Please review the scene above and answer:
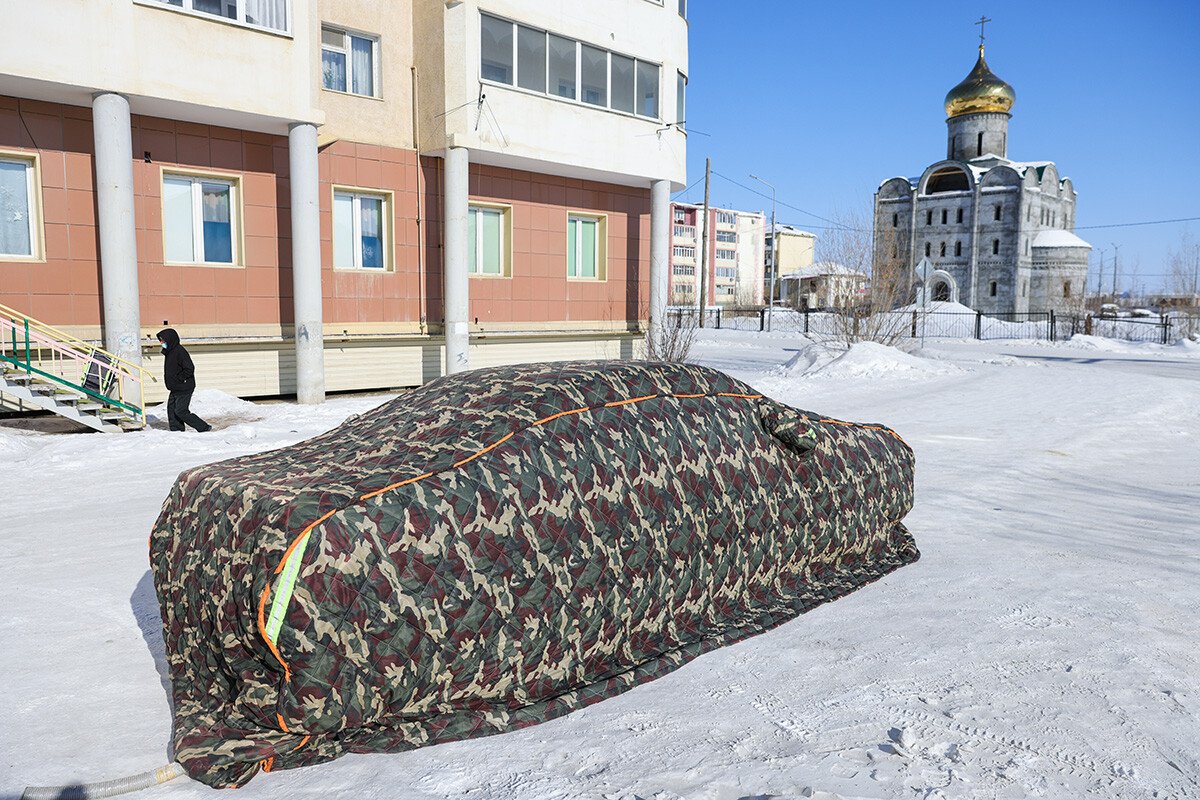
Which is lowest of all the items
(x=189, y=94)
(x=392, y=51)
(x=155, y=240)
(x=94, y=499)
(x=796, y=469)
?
(x=94, y=499)

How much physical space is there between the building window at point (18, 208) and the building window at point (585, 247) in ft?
34.3

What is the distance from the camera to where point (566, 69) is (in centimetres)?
1769

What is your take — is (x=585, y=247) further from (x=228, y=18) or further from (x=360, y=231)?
(x=228, y=18)

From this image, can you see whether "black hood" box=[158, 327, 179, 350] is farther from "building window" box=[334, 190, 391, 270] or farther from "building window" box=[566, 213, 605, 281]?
"building window" box=[566, 213, 605, 281]

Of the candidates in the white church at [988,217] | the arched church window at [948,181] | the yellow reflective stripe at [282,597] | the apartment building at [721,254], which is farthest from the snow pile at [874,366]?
the apartment building at [721,254]

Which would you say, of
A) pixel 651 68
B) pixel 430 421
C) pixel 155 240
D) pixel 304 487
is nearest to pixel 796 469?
pixel 430 421

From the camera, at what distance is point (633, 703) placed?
11.1 ft

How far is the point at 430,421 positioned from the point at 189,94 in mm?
11883

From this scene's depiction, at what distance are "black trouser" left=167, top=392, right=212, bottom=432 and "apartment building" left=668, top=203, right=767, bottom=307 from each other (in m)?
83.3

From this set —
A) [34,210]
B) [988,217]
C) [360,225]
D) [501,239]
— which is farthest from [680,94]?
[988,217]

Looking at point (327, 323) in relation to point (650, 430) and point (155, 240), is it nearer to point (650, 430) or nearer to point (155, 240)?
point (155, 240)

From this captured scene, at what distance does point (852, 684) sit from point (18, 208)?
1379 cm

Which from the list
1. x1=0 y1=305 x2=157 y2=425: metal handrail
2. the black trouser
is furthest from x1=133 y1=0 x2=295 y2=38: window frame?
the black trouser

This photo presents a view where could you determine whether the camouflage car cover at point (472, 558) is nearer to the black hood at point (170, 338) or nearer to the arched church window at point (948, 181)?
the black hood at point (170, 338)
